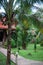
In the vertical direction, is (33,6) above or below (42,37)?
above

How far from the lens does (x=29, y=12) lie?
13750 millimetres

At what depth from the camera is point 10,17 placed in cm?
1378

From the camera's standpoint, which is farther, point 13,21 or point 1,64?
point 1,64

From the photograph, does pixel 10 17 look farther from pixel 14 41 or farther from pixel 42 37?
pixel 14 41

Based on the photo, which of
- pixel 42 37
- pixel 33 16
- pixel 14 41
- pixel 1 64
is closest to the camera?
pixel 33 16

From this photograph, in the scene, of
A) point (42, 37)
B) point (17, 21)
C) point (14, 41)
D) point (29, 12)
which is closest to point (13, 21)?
point (17, 21)

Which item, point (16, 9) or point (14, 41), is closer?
point (16, 9)

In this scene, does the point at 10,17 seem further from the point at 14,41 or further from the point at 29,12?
the point at 14,41

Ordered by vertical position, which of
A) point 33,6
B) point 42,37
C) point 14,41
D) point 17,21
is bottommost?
point 14,41

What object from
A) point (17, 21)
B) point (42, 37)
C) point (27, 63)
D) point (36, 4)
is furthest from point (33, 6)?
point (42, 37)

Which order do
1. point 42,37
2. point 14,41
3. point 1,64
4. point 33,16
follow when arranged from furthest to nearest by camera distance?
point 14,41 → point 42,37 → point 1,64 → point 33,16

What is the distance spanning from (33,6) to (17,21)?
1341mm

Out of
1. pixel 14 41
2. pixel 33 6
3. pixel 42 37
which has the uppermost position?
pixel 33 6

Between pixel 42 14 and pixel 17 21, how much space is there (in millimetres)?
1630
